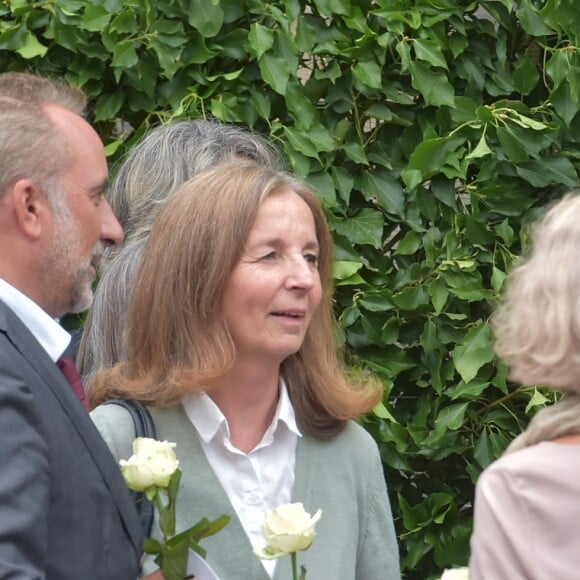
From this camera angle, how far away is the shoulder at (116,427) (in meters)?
2.40

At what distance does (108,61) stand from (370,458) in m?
1.54

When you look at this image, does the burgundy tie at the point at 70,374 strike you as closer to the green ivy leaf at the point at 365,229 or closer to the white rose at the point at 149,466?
the white rose at the point at 149,466

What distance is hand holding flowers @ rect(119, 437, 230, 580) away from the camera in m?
2.05

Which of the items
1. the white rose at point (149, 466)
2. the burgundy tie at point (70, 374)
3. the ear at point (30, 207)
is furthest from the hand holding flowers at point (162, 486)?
the ear at point (30, 207)

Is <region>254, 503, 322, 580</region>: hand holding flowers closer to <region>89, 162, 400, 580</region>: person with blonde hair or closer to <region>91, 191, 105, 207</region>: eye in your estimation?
<region>89, 162, 400, 580</region>: person with blonde hair

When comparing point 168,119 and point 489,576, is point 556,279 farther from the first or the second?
point 168,119

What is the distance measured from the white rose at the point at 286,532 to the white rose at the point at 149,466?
0.58ft

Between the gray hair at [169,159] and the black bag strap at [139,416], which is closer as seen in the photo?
the black bag strap at [139,416]

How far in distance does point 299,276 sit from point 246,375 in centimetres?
22

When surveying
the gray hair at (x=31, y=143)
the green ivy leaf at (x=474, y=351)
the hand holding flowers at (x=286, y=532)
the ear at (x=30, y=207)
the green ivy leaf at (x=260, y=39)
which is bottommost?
the green ivy leaf at (x=474, y=351)

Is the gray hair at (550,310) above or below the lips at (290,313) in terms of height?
above

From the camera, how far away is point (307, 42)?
3.49 meters

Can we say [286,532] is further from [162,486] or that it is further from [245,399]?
[245,399]

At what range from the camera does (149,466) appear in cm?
205
